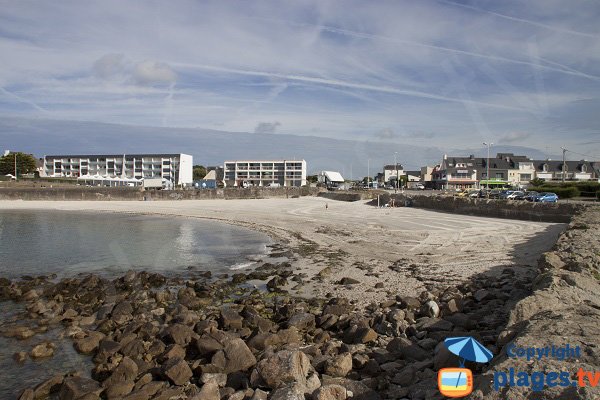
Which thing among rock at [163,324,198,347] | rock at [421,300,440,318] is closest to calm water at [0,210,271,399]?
rock at [163,324,198,347]

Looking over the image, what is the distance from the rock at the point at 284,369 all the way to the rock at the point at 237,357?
0.88 metres

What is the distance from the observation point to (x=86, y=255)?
23.0 metres

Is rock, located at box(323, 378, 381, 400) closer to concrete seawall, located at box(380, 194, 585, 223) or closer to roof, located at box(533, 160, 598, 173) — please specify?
concrete seawall, located at box(380, 194, 585, 223)

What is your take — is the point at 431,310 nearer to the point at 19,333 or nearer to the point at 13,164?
the point at 19,333

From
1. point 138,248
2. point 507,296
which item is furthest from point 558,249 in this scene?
point 138,248

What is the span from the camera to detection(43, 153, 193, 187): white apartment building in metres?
134

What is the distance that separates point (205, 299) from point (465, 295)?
806 cm

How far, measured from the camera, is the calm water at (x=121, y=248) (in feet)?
65.0

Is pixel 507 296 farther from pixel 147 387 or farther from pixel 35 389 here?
pixel 35 389

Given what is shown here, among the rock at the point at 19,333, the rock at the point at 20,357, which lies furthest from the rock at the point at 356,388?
the rock at the point at 19,333

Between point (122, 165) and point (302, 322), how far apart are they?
458 feet

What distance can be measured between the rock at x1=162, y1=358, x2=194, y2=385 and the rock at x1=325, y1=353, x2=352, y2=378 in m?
2.60

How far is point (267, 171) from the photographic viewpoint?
155 meters

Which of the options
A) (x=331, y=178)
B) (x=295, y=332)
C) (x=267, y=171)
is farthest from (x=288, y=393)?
(x=267, y=171)
